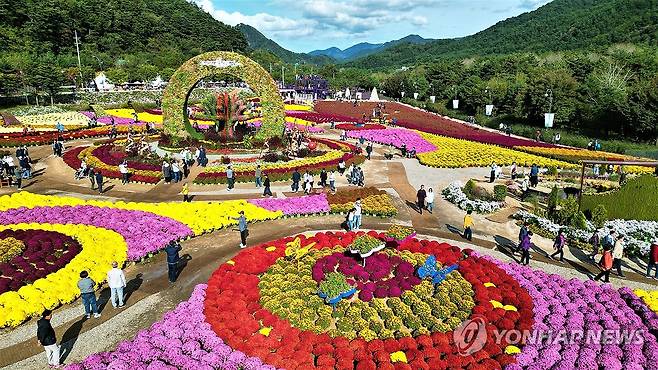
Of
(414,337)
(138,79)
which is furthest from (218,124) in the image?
(138,79)

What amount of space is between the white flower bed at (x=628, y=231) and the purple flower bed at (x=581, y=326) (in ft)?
17.7

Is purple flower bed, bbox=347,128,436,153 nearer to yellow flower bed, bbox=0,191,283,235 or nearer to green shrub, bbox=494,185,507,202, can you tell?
green shrub, bbox=494,185,507,202

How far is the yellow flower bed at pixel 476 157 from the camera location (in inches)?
1576

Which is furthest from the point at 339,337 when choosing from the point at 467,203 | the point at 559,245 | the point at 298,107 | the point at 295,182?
A: the point at 298,107

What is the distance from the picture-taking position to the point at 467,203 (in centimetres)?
2742

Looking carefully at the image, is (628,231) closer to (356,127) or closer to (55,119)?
(356,127)

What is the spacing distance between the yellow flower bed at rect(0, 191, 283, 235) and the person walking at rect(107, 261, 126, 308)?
24.3 feet

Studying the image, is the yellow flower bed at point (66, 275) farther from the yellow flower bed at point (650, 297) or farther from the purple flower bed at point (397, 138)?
the purple flower bed at point (397, 138)

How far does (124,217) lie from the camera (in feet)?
76.1

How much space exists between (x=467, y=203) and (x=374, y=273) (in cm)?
1225

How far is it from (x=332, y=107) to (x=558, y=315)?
263 ft

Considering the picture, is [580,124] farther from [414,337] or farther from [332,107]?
[414,337]

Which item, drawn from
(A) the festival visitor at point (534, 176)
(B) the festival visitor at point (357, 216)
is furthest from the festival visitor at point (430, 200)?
(A) the festival visitor at point (534, 176)

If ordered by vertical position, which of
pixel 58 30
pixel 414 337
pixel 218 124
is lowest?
pixel 414 337
